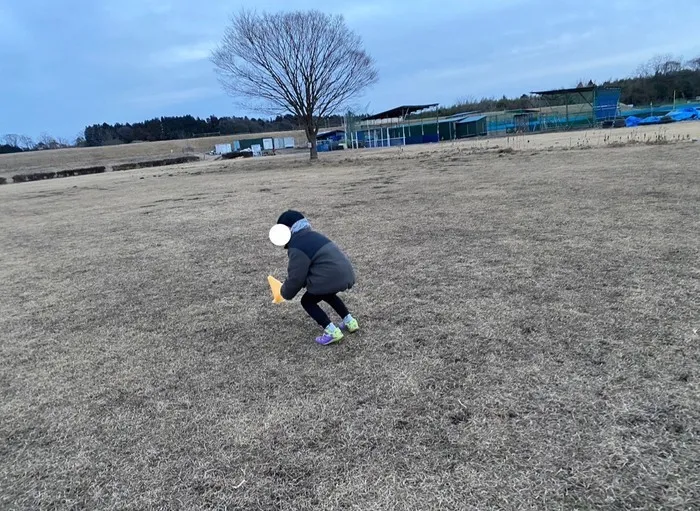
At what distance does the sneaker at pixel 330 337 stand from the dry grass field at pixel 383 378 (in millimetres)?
150

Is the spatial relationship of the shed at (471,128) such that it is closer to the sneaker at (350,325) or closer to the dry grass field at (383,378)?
the dry grass field at (383,378)

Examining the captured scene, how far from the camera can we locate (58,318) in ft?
13.2

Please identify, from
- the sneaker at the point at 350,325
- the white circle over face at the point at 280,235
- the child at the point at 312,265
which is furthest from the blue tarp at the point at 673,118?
the white circle over face at the point at 280,235

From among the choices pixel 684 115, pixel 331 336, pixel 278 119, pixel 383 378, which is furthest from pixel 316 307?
pixel 278 119

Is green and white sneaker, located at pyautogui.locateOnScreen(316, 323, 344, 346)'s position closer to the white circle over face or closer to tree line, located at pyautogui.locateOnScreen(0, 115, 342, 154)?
the white circle over face

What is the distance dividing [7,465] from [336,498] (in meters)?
1.57

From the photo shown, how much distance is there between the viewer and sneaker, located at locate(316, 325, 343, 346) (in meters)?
3.04

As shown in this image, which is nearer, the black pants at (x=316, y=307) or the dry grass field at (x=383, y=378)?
the dry grass field at (x=383, y=378)

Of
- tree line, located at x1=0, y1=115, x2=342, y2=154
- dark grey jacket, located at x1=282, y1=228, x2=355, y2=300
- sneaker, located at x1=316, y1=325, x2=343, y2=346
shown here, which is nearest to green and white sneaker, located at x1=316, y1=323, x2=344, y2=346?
sneaker, located at x1=316, y1=325, x2=343, y2=346

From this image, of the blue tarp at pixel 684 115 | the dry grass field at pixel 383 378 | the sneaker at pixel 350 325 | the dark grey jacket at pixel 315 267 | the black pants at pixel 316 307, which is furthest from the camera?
the blue tarp at pixel 684 115

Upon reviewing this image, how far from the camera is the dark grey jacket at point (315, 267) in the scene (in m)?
2.88

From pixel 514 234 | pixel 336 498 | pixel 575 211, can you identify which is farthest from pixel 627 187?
pixel 336 498

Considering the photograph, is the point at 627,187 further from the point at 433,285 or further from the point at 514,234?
the point at 433,285

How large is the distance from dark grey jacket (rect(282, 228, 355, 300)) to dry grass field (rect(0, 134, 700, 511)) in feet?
1.43
